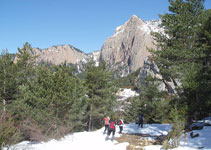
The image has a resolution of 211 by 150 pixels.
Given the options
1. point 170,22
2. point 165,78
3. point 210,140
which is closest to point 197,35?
point 170,22

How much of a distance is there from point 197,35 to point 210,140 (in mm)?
6912

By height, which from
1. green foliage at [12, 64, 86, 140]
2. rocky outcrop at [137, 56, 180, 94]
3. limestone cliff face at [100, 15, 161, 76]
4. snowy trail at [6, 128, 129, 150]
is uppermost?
limestone cliff face at [100, 15, 161, 76]

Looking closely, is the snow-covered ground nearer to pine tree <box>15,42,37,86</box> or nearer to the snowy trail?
the snowy trail

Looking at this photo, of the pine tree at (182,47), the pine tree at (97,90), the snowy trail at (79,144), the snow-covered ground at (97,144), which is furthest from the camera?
the pine tree at (97,90)

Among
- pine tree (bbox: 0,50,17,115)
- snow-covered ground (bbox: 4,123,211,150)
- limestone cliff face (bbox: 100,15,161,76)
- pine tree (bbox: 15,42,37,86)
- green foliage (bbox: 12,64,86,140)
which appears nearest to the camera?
snow-covered ground (bbox: 4,123,211,150)

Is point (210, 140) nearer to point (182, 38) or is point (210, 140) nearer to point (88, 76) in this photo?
point (182, 38)

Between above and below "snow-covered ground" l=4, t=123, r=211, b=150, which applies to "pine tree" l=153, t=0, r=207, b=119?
above

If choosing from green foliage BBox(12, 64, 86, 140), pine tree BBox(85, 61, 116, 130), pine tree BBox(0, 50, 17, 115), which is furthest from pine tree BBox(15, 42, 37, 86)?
pine tree BBox(85, 61, 116, 130)

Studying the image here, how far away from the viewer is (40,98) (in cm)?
1184

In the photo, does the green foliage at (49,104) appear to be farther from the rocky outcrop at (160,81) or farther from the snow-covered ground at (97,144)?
the rocky outcrop at (160,81)

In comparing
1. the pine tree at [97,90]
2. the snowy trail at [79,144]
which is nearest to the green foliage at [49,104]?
the snowy trail at [79,144]

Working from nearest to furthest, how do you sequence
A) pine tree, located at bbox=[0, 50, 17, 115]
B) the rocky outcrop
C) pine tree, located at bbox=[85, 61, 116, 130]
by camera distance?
the rocky outcrop
pine tree, located at bbox=[0, 50, 17, 115]
pine tree, located at bbox=[85, 61, 116, 130]

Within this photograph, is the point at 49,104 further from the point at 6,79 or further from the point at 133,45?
the point at 133,45

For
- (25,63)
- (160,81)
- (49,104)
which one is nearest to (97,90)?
(49,104)
